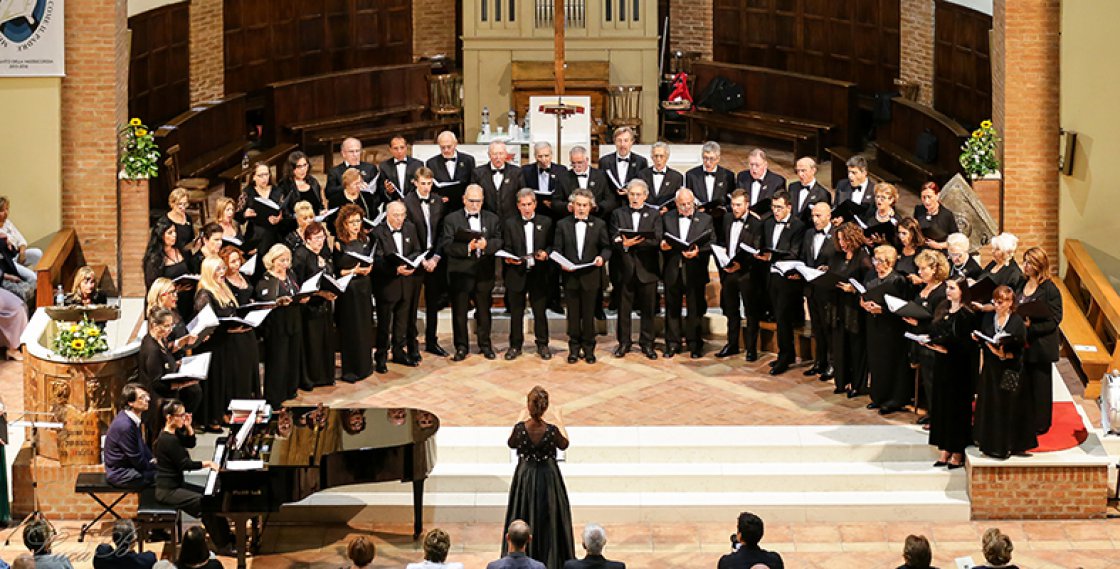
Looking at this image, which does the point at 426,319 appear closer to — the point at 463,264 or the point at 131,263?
the point at 463,264

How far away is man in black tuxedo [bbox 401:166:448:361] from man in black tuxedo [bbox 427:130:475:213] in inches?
12.6

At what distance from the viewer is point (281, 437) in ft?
37.1

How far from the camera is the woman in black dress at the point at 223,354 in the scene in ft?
41.3

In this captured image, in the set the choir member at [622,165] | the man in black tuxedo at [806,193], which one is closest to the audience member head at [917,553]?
the man in black tuxedo at [806,193]

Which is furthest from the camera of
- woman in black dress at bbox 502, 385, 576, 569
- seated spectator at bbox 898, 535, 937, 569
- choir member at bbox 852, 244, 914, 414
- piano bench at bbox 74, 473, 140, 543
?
choir member at bbox 852, 244, 914, 414

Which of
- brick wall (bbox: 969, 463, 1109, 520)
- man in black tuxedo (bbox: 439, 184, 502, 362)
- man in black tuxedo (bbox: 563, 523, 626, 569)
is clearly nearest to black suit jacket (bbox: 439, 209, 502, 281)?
man in black tuxedo (bbox: 439, 184, 502, 362)

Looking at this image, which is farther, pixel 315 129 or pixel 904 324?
pixel 315 129

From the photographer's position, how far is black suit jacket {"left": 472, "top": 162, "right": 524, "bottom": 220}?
575 inches

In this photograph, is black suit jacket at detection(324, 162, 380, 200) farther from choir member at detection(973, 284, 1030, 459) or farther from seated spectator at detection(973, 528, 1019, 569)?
seated spectator at detection(973, 528, 1019, 569)

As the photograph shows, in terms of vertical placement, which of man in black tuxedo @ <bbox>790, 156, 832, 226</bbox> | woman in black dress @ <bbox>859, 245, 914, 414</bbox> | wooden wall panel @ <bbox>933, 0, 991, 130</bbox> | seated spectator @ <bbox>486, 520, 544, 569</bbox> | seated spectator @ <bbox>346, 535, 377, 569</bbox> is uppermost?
wooden wall panel @ <bbox>933, 0, 991, 130</bbox>

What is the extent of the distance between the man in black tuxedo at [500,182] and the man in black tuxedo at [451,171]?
144 millimetres

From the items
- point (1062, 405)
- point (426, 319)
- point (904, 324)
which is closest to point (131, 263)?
point (426, 319)

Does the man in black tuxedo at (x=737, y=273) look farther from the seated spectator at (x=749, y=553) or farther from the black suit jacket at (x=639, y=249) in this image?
the seated spectator at (x=749, y=553)

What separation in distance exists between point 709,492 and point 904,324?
1739 millimetres
